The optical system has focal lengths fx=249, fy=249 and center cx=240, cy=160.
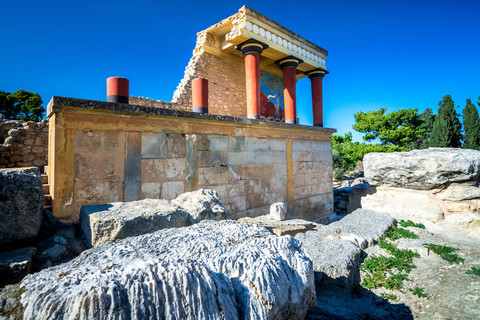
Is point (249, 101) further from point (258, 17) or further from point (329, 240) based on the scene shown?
point (329, 240)

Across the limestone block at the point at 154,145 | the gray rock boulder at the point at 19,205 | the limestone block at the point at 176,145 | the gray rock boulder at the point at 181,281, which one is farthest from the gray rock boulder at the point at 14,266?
the limestone block at the point at 176,145

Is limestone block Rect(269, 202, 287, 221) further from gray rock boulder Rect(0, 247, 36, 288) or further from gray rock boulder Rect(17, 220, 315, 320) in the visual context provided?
gray rock boulder Rect(0, 247, 36, 288)

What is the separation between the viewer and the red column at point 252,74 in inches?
317

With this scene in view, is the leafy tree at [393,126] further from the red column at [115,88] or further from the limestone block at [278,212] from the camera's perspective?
the red column at [115,88]

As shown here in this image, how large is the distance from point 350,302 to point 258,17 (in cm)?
871

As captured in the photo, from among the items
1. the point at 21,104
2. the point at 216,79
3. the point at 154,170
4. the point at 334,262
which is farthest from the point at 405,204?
the point at 21,104

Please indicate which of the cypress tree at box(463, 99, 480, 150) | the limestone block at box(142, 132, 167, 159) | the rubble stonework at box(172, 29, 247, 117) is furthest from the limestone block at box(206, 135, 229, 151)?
the cypress tree at box(463, 99, 480, 150)

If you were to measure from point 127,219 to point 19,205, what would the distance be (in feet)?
2.59

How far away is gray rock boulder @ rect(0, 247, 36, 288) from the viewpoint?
1672 millimetres

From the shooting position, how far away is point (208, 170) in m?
5.05

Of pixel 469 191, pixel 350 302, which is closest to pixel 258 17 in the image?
pixel 469 191

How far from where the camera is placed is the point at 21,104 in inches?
877

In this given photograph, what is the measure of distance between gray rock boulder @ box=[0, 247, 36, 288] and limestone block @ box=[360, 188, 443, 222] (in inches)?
240

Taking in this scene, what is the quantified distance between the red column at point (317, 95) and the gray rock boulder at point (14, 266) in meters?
9.40
